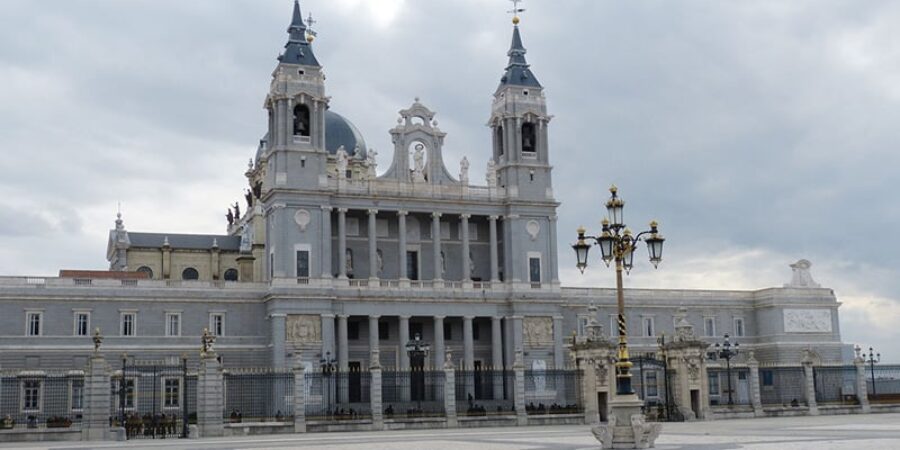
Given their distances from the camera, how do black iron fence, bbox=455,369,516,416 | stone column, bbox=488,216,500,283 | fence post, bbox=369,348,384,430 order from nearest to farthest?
fence post, bbox=369,348,384,430
black iron fence, bbox=455,369,516,416
stone column, bbox=488,216,500,283

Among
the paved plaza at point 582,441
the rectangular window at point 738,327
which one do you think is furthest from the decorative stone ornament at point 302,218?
the rectangular window at point 738,327

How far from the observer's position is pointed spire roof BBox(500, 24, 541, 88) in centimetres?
8731

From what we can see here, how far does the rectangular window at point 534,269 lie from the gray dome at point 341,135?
24.5 m

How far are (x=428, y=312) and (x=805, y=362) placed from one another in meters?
30.1

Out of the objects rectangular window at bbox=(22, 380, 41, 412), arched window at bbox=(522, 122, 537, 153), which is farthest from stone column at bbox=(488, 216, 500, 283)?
rectangular window at bbox=(22, 380, 41, 412)

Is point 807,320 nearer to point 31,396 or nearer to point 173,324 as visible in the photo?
point 173,324

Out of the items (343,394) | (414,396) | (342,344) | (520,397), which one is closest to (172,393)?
(343,394)

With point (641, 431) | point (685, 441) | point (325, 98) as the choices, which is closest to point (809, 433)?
point (685, 441)

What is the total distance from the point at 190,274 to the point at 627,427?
224 ft

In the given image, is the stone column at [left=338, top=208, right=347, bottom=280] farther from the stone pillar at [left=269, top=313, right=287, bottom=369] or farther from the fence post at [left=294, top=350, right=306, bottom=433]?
the fence post at [left=294, top=350, right=306, bottom=433]

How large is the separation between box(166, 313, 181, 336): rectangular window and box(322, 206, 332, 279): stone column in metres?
10.6

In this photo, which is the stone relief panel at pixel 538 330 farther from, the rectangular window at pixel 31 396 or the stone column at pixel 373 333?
the rectangular window at pixel 31 396

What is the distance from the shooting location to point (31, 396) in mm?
67250

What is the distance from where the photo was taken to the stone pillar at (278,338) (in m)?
75.4
